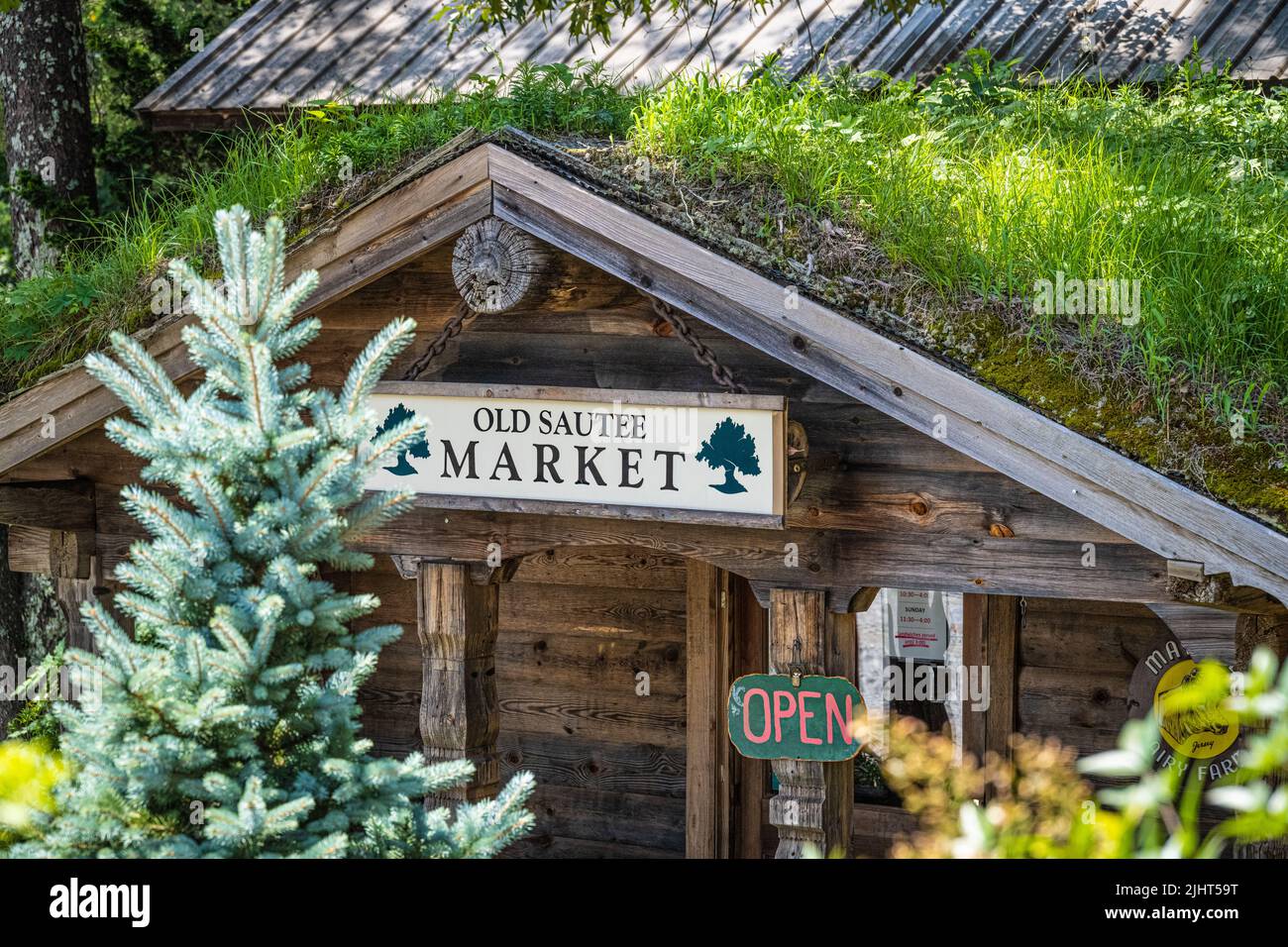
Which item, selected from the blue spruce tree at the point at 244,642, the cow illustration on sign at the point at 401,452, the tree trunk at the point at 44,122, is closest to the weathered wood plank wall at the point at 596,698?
the cow illustration on sign at the point at 401,452

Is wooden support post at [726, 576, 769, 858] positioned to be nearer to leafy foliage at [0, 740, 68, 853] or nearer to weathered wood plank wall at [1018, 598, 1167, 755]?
weathered wood plank wall at [1018, 598, 1167, 755]

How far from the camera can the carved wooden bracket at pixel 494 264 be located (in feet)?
17.1

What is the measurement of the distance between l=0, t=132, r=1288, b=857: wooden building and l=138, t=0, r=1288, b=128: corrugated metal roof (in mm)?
2364

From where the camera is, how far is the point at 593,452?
5266 mm

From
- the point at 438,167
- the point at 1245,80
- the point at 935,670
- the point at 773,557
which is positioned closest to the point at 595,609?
the point at 935,670

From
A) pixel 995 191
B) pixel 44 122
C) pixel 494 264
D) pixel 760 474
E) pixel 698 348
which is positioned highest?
pixel 44 122

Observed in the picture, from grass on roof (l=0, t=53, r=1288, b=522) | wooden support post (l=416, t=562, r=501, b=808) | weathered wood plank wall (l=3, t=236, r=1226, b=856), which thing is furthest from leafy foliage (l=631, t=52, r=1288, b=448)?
wooden support post (l=416, t=562, r=501, b=808)

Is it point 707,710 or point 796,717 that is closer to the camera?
point 796,717

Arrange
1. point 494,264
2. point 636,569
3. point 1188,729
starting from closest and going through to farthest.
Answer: point 494,264 < point 1188,729 < point 636,569

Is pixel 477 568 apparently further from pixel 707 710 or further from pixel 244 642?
pixel 244 642

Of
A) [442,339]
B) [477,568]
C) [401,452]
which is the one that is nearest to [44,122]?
[442,339]

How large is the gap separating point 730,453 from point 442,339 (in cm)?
143

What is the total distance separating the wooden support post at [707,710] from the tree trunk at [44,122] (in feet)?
16.2
